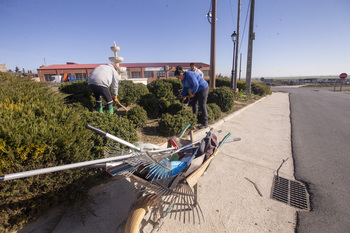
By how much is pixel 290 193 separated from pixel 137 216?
2.36 metres

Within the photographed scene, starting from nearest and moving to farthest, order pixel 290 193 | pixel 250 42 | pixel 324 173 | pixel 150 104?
pixel 290 193 → pixel 324 173 → pixel 150 104 → pixel 250 42

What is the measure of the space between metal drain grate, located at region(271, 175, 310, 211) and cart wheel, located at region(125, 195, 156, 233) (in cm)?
197

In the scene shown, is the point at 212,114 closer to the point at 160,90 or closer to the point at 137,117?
the point at 160,90

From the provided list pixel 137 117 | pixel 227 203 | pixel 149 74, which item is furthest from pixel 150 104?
pixel 149 74

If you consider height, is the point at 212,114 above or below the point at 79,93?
below

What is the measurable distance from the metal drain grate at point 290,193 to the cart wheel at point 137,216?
1969 mm

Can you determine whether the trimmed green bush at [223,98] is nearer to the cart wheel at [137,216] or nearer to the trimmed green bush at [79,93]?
the trimmed green bush at [79,93]

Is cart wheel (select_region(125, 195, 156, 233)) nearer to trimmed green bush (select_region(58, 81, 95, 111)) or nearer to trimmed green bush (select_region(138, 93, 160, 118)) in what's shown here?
trimmed green bush (select_region(58, 81, 95, 111))

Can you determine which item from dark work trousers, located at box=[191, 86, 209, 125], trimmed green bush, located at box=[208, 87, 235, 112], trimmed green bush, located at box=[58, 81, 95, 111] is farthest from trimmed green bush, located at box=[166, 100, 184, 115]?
trimmed green bush, located at box=[208, 87, 235, 112]

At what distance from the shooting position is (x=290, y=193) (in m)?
2.51

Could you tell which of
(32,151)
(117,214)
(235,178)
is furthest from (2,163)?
(235,178)

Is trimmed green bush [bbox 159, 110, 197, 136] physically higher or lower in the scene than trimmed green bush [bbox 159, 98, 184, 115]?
lower

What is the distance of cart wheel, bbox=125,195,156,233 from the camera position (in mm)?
1282

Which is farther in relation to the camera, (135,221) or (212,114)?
(212,114)
